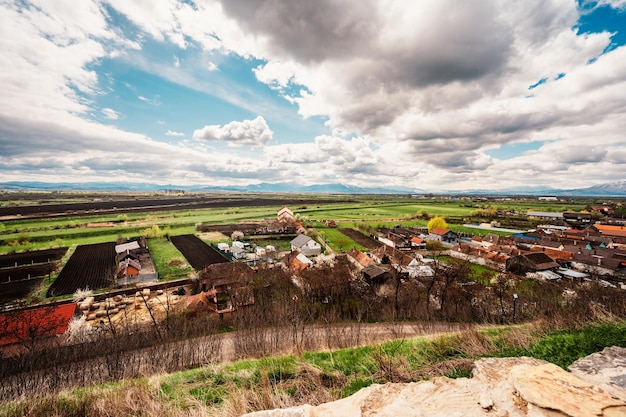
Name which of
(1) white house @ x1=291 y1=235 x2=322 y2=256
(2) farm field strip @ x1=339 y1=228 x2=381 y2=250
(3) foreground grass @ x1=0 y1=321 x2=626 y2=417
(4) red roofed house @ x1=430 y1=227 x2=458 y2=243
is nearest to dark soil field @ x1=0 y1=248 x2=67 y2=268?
(1) white house @ x1=291 y1=235 x2=322 y2=256

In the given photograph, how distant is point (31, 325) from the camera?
21.0 meters

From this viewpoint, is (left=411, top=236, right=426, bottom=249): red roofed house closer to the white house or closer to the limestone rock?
the white house

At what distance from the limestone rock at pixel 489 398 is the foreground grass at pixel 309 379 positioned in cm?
122

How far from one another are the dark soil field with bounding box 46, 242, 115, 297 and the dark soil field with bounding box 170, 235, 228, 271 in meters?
13.3

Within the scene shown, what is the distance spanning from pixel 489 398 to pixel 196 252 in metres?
63.3

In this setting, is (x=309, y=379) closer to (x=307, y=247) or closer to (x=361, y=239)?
(x=307, y=247)

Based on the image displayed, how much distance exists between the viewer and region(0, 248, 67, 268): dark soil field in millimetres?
50291

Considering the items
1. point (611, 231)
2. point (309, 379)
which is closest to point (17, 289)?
point (309, 379)

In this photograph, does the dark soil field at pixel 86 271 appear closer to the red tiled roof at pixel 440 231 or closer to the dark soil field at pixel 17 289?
the dark soil field at pixel 17 289

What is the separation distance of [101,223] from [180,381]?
114000 mm

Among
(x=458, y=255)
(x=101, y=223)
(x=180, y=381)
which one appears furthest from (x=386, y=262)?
(x=101, y=223)

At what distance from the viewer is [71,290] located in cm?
3747

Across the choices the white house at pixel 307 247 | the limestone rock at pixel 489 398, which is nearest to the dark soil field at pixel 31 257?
the white house at pixel 307 247

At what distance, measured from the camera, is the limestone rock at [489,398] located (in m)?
4.12
